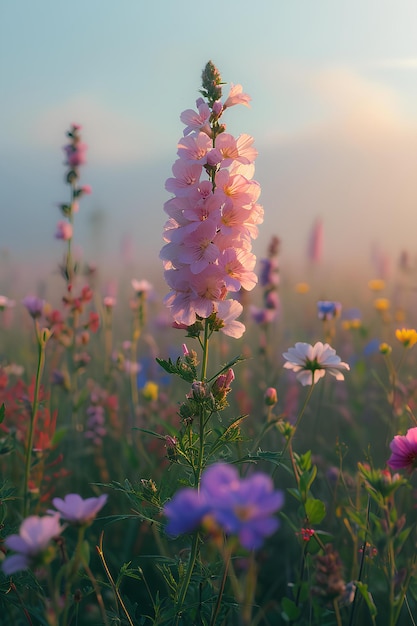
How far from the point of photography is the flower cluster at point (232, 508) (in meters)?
0.73

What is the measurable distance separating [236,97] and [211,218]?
336 millimetres

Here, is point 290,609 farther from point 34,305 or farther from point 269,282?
point 269,282

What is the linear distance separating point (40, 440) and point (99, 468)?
3.36 feet

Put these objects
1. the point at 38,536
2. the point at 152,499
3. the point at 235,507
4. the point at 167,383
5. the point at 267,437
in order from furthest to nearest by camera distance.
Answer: the point at 167,383, the point at 267,437, the point at 152,499, the point at 38,536, the point at 235,507

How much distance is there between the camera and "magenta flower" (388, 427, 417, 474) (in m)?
1.39

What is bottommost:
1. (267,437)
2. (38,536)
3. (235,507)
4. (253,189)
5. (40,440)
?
(267,437)

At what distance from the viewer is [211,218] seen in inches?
57.1

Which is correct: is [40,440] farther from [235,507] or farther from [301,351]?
[235,507]

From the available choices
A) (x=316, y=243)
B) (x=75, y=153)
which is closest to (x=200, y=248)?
(x=75, y=153)

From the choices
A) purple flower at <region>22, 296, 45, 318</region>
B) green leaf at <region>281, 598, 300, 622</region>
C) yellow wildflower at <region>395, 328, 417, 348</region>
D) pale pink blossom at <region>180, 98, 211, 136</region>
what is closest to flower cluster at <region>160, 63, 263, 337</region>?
pale pink blossom at <region>180, 98, 211, 136</region>

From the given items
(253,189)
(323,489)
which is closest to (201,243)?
(253,189)

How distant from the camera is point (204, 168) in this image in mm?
1513

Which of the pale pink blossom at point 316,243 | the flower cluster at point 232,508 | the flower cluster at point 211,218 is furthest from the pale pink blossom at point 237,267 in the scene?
the pale pink blossom at point 316,243

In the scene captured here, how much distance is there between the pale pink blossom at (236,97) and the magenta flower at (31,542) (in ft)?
3.43
